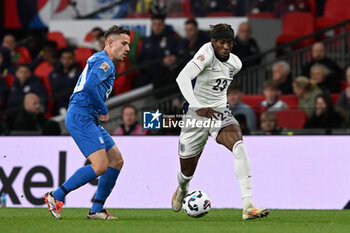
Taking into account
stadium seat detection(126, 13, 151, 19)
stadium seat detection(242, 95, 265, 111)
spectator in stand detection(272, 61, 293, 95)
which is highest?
stadium seat detection(126, 13, 151, 19)

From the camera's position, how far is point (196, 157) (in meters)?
10.0

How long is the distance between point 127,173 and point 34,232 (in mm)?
4416

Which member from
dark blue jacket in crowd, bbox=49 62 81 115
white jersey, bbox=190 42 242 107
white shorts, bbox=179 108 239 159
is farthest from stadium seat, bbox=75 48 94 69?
white jersey, bbox=190 42 242 107

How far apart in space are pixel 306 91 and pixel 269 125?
174 cm

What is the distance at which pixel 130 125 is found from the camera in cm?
1254

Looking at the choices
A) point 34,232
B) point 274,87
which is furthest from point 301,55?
point 34,232

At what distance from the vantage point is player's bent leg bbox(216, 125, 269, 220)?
8.99 metres

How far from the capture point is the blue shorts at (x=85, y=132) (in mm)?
9047

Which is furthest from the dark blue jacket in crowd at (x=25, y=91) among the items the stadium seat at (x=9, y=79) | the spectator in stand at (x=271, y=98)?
the spectator in stand at (x=271, y=98)

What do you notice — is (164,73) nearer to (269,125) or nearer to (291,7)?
(291,7)

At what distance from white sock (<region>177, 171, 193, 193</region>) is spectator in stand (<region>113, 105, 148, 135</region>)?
209 centimetres

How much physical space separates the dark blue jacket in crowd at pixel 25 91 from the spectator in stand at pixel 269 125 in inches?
245

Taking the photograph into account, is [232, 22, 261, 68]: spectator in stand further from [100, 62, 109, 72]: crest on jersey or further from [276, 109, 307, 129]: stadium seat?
[100, 62, 109, 72]: crest on jersey

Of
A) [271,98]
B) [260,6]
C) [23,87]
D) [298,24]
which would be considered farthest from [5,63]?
[271,98]
